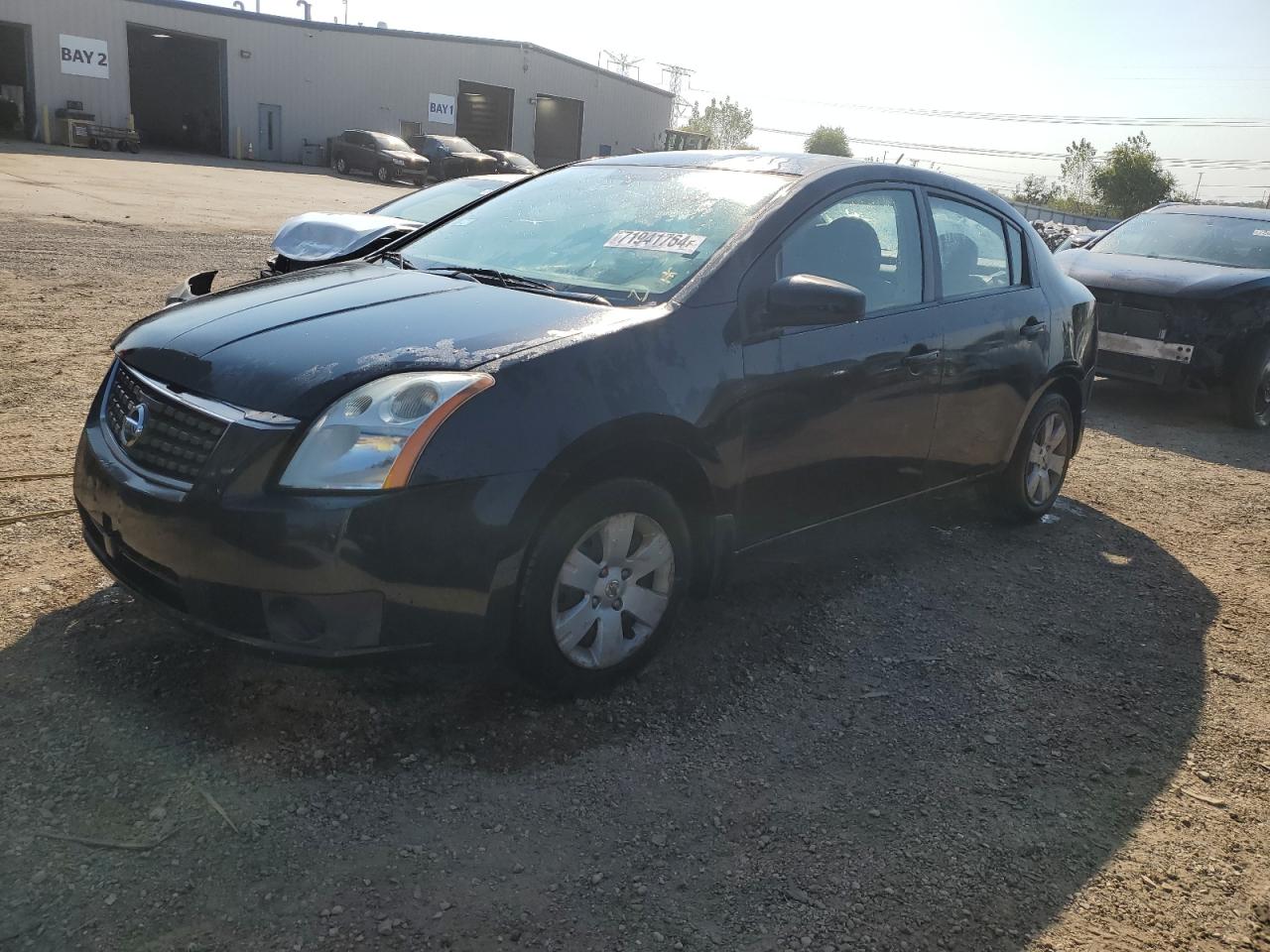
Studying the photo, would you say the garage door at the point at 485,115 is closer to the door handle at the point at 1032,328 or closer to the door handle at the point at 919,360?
the door handle at the point at 1032,328

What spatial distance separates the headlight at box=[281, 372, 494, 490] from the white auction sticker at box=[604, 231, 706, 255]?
1117 mm

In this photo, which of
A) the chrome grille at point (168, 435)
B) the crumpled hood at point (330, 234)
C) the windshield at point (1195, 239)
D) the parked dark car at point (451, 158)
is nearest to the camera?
the chrome grille at point (168, 435)

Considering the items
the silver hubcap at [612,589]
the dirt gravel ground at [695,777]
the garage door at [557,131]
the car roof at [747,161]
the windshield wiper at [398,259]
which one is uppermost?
the garage door at [557,131]

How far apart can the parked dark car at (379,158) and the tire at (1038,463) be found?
3142 cm

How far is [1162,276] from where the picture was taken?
8.29 metres

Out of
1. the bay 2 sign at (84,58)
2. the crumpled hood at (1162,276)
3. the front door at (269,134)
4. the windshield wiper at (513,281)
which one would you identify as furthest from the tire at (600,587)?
the front door at (269,134)

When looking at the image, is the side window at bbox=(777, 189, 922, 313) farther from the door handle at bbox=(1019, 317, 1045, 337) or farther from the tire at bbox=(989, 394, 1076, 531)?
the tire at bbox=(989, 394, 1076, 531)

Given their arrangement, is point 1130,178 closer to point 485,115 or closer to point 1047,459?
point 485,115

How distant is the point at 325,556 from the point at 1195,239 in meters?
9.14

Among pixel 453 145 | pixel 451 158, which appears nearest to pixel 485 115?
pixel 453 145

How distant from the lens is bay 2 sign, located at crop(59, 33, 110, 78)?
1363 inches

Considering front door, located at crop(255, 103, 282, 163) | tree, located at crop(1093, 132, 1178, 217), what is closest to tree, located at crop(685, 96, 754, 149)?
tree, located at crop(1093, 132, 1178, 217)

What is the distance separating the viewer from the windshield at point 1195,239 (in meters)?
8.78

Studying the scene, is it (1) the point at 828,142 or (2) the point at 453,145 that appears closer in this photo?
(2) the point at 453,145
